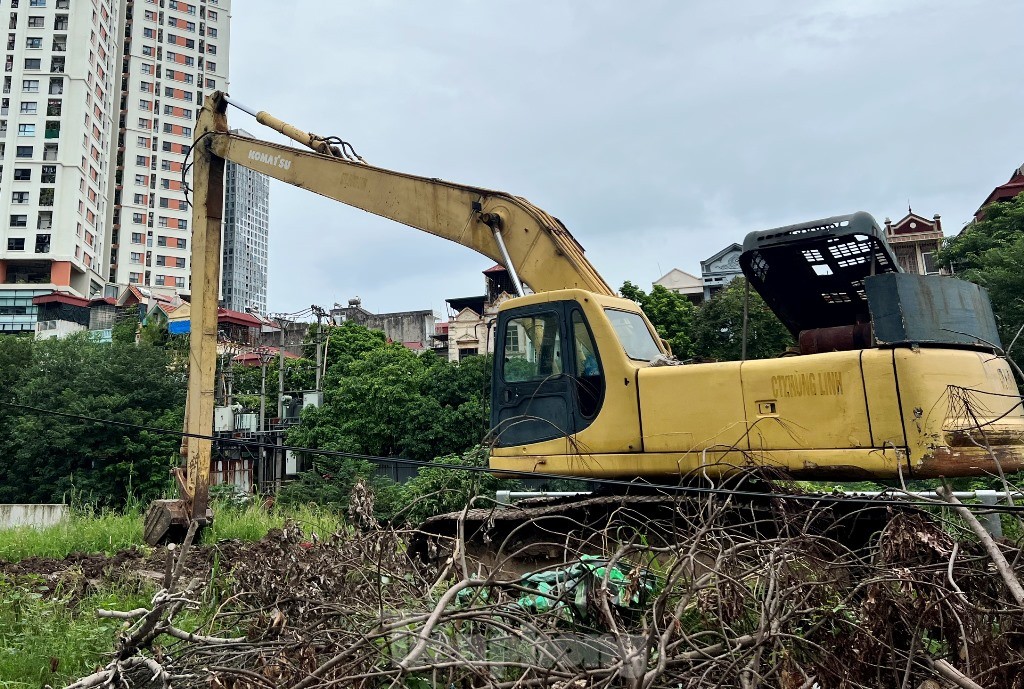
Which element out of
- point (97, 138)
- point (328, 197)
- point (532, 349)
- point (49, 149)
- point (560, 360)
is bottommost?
point (560, 360)

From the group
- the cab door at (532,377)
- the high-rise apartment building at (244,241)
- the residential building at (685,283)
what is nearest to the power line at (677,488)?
the cab door at (532,377)

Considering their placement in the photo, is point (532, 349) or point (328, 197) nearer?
point (532, 349)

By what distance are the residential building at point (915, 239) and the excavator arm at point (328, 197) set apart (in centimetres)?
3276

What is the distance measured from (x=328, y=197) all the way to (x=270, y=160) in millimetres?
1184

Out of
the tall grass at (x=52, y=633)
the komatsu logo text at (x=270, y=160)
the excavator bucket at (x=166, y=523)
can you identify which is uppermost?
the komatsu logo text at (x=270, y=160)

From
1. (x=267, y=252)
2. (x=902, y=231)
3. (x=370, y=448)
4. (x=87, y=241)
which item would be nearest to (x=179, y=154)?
(x=87, y=241)

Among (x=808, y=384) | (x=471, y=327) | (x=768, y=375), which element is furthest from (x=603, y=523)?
(x=471, y=327)

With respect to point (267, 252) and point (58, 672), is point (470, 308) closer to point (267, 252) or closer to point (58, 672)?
point (58, 672)

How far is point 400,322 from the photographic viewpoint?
2188 inches

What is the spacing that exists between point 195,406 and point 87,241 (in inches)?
2546

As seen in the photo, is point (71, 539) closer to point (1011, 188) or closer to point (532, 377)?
point (532, 377)

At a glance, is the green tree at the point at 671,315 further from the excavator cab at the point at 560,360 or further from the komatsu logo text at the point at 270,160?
the excavator cab at the point at 560,360

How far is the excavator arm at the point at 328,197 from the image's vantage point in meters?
7.36

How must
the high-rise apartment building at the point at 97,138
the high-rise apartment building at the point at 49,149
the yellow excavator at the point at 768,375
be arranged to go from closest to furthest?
the yellow excavator at the point at 768,375, the high-rise apartment building at the point at 49,149, the high-rise apartment building at the point at 97,138
